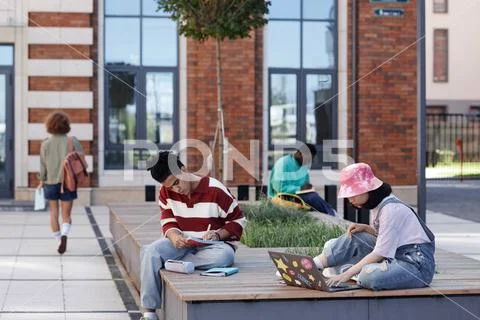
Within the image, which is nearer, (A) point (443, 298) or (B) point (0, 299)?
(A) point (443, 298)

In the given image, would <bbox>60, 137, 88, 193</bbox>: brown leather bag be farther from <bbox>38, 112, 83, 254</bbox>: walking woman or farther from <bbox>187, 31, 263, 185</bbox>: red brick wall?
<bbox>187, 31, 263, 185</bbox>: red brick wall

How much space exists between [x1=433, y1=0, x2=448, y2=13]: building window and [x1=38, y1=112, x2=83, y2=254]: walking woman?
3667cm

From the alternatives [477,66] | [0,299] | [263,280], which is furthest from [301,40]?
[477,66]

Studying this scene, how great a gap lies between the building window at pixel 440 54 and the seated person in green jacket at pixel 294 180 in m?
34.4

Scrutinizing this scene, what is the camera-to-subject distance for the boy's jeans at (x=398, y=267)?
24.2ft

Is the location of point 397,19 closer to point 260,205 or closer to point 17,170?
point 17,170

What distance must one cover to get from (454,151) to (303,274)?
114ft

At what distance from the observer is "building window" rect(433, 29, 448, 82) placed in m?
48.9

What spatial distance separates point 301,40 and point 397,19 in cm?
205

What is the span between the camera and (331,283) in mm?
7336

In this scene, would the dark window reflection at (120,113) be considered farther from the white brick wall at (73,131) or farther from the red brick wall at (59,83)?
the red brick wall at (59,83)

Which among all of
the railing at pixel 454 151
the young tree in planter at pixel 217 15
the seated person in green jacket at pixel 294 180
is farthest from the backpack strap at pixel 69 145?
the railing at pixel 454 151

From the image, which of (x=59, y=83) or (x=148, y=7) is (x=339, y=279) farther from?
(x=148, y=7)

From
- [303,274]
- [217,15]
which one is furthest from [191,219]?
[217,15]
